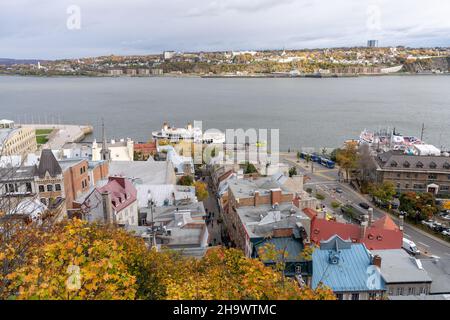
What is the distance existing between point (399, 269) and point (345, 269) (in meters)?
2.93

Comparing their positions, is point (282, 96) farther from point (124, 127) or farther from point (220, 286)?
point (220, 286)

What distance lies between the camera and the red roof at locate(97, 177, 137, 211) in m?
22.0

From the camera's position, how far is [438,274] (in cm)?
1775

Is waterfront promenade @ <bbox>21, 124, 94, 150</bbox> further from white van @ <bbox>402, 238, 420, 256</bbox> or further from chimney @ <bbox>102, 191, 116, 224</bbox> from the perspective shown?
white van @ <bbox>402, 238, 420, 256</bbox>

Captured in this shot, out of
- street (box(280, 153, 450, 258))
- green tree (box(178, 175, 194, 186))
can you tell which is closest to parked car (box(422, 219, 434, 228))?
street (box(280, 153, 450, 258))

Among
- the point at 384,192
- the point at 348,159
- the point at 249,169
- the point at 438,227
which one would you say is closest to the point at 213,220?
the point at 249,169

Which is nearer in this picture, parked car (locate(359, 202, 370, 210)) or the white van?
the white van

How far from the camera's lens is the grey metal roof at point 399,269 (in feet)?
54.7

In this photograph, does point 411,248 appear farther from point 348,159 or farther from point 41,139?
point 41,139

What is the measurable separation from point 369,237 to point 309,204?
706 centimetres

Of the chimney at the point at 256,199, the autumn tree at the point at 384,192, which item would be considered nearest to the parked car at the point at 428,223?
the autumn tree at the point at 384,192

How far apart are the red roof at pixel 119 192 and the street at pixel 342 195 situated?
18.1 metres

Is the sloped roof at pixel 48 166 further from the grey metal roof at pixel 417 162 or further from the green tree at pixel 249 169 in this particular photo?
the grey metal roof at pixel 417 162

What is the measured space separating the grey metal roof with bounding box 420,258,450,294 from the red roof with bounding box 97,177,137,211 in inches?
630
